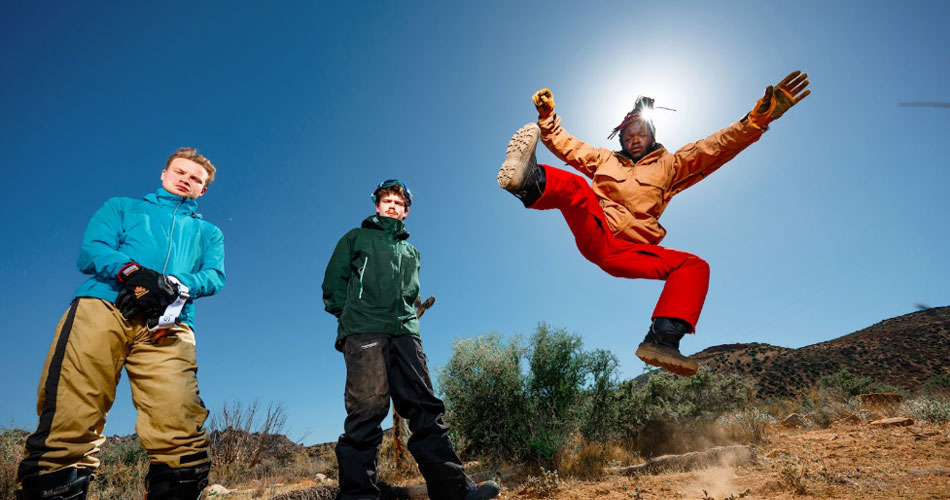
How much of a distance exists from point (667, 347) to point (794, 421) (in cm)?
963

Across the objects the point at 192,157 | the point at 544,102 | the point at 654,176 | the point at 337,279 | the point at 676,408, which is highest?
the point at 192,157

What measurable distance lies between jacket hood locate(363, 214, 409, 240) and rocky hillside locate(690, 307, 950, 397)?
17564 millimetres

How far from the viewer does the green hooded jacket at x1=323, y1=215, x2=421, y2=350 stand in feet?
9.52

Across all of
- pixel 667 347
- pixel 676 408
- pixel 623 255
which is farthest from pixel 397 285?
pixel 676 408

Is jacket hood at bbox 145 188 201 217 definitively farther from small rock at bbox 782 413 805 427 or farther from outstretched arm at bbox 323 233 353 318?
small rock at bbox 782 413 805 427

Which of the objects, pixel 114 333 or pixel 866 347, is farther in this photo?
pixel 866 347

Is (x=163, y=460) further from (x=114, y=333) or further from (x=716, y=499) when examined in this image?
(x=716, y=499)

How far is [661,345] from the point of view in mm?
2041

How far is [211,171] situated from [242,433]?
8.30 m

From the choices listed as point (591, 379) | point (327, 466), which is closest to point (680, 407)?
point (591, 379)

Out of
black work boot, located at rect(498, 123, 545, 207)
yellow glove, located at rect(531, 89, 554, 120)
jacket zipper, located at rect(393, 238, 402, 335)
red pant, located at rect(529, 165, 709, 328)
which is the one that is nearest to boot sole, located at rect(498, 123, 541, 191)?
black work boot, located at rect(498, 123, 545, 207)

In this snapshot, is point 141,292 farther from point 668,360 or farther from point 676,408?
point 676,408

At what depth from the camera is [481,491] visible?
2.94 meters

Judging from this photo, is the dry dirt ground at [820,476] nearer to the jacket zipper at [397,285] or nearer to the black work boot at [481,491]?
the black work boot at [481,491]
